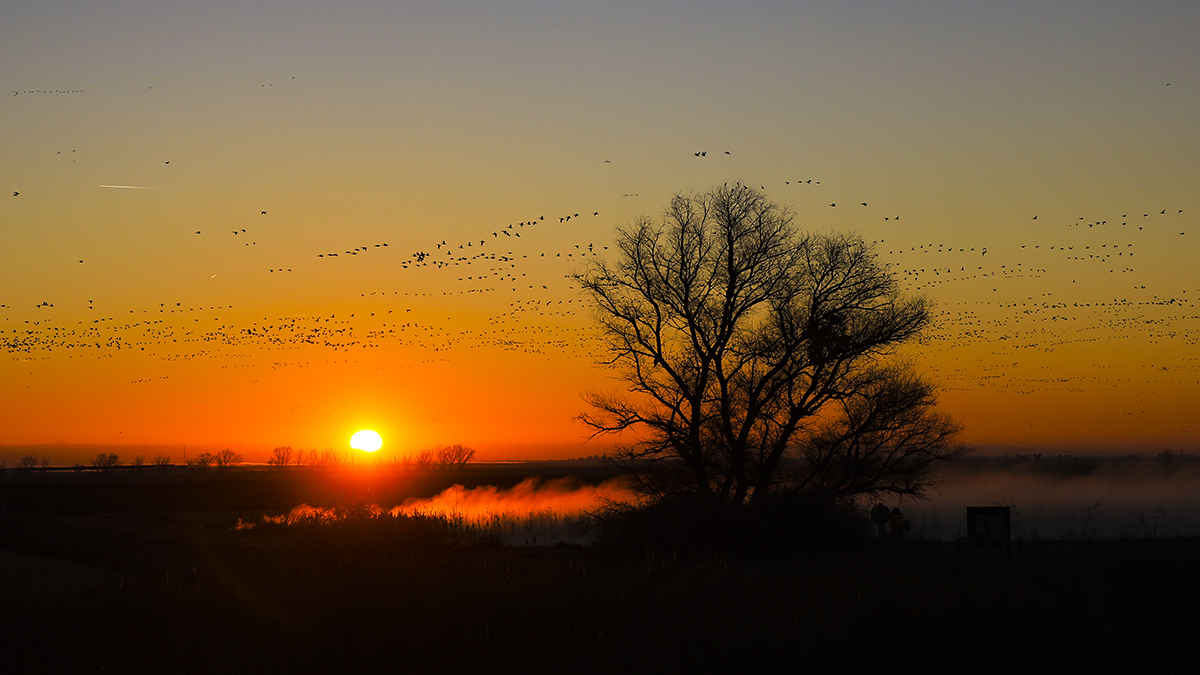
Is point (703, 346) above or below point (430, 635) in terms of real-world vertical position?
above

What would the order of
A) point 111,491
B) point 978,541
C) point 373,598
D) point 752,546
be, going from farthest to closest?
point 111,491, point 752,546, point 978,541, point 373,598

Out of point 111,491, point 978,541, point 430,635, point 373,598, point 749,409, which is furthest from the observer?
point 111,491

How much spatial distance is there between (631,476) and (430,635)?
19.3m

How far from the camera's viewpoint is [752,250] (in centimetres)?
3002

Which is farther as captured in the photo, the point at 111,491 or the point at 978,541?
the point at 111,491

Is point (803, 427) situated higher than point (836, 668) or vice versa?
point (803, 427)

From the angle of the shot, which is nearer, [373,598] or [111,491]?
[373,598]

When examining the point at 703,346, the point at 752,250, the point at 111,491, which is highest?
the point at 752,250

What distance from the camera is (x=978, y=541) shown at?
2170 cm

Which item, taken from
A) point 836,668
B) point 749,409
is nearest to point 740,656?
point 836,668

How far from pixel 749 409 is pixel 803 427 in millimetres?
2162

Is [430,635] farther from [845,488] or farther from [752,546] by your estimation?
[845,488]

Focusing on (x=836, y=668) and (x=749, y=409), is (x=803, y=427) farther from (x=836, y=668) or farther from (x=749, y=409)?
(x=836, y=668)

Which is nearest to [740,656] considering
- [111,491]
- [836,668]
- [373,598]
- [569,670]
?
[836,668]
